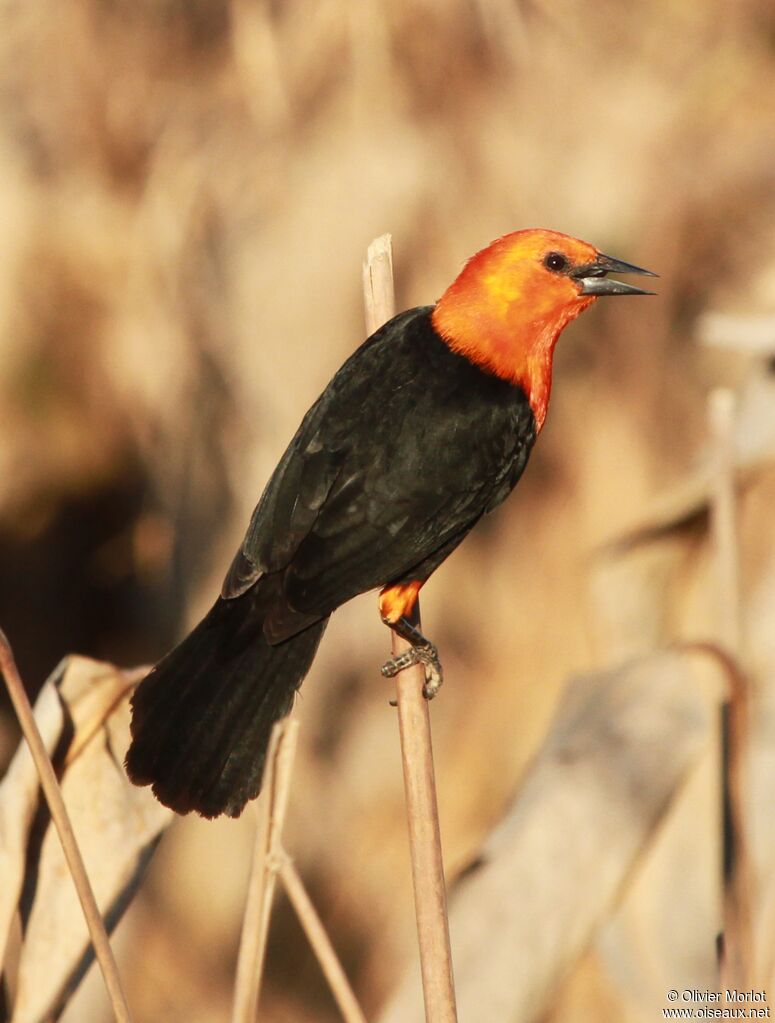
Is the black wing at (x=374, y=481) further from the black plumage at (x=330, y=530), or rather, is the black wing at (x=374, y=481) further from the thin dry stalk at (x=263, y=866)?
the thin dry stalk at (x=263, y=866)

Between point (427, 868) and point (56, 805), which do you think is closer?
point (56, 805)

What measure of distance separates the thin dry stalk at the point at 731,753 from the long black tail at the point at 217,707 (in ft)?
2.87

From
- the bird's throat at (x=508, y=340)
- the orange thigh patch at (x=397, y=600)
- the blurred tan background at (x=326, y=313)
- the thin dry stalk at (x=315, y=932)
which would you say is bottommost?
the thin dry stalk at (x=315, y=932)

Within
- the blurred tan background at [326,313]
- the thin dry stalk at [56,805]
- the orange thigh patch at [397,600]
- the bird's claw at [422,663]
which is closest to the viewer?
the thin dry stalk at [56,805]

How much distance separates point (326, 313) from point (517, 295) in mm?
1761

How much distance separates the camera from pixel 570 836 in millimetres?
2770

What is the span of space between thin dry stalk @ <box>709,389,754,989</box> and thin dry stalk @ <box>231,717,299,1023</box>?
0.94 metres

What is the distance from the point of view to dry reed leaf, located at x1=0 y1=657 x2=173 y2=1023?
2119 millimetres

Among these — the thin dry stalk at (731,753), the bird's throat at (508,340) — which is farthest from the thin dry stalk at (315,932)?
the bird's throat at (508,340)

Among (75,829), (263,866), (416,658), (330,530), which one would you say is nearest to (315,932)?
(263,866)

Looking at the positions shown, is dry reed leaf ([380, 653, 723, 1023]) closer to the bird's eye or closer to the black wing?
the black wing

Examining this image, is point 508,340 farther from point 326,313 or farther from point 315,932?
point 326,313

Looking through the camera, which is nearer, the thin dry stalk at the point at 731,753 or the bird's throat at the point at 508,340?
the thin dry stalk at the point at 731,753

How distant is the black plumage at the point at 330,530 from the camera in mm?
2467
